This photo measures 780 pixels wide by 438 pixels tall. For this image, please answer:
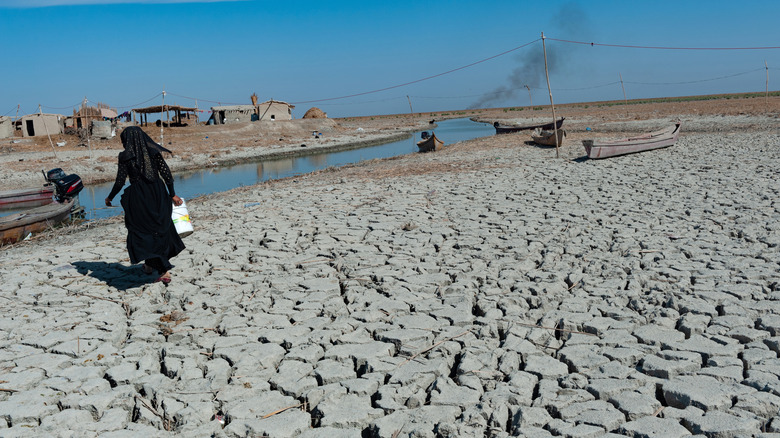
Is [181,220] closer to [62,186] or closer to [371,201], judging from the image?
[371,201]

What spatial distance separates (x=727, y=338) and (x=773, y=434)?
1196 millimetres

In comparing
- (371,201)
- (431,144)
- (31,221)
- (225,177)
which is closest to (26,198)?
(31,221)

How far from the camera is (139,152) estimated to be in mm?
5172

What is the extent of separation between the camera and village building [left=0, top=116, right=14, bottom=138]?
33094 millimetres

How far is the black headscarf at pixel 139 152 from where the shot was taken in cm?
512

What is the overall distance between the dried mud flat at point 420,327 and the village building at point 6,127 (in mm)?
30742

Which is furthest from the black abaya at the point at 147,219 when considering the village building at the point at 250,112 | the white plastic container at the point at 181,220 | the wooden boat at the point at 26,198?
the village building at the point at 250,112

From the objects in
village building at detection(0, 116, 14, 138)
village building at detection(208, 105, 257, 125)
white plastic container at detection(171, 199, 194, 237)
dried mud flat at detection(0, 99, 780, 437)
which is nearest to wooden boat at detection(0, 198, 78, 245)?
dried mud flat at detection(0, 99, 780, 437)

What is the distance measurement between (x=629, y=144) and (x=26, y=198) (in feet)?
49.1

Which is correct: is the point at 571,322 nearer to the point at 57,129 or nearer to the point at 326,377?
the point at 326,377

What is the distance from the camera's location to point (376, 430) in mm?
3195

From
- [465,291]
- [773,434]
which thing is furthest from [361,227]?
[773,434]

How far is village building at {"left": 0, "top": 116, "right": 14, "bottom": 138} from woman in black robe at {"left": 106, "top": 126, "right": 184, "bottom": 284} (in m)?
34.9

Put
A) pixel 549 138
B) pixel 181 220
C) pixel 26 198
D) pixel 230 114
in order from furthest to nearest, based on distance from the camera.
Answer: pixel 230 114
pixel 549 138
pixel 26 198
pixel 181 220
